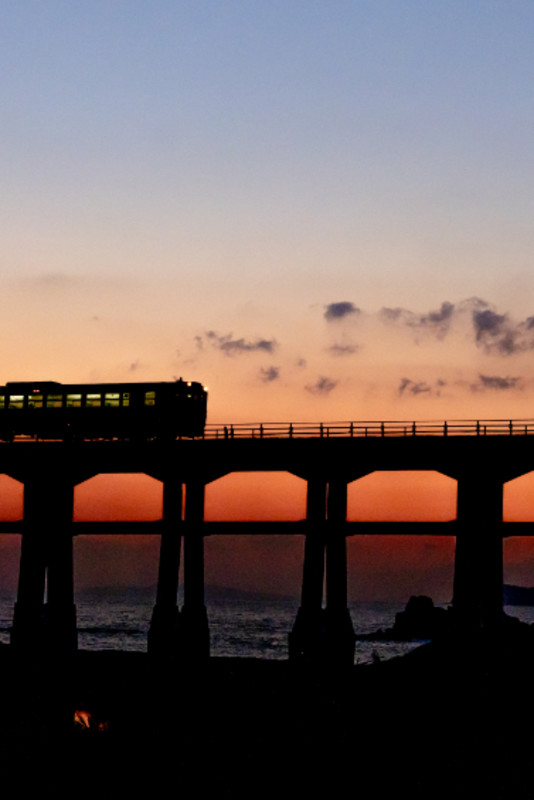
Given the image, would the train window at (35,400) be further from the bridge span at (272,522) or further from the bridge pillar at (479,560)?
the bridge pillar at (479,560)

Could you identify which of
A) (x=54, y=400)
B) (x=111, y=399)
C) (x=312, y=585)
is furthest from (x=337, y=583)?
(x=54, y=400)

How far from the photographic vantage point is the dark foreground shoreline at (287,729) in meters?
35.0

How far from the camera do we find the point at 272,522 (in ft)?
184

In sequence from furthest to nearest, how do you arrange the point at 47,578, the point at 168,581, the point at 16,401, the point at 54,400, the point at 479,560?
1. the point at 16,401
2. the point at 54,400
3. the point at 47,578
4. the point at 168,581
5. the point at 479,560

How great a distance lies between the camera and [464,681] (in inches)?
1818

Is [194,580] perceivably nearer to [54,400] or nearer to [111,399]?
[111,399]

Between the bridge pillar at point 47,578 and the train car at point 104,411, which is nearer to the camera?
the bridge pillar at point 47,578

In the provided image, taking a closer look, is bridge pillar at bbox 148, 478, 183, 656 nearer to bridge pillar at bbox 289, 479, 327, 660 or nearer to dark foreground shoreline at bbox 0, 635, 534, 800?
dark foreground shoreline at bbox 0, 635, 534, 800

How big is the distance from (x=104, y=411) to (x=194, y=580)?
10139mm

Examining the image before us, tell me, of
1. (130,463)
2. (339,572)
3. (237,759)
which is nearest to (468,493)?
(339,572)

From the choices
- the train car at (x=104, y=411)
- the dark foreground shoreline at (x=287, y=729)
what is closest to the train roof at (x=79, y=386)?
the train car at (x=104, y=411)

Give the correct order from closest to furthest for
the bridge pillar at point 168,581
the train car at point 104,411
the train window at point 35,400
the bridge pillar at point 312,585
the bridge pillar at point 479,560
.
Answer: the bridge pillar at point 479,560 < the bridge pillar at point 312,585 < the bridge pillar at point 168,581 < the train car at point 104,411 < the train window at point 35,400

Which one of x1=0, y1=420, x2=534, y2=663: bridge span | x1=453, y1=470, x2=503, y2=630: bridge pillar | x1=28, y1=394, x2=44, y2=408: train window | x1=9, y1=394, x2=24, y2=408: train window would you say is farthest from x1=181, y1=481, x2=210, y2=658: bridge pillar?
x1=453, y1=470, x2=503, y2=630: bridge pillar

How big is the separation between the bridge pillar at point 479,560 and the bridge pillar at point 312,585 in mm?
6378
